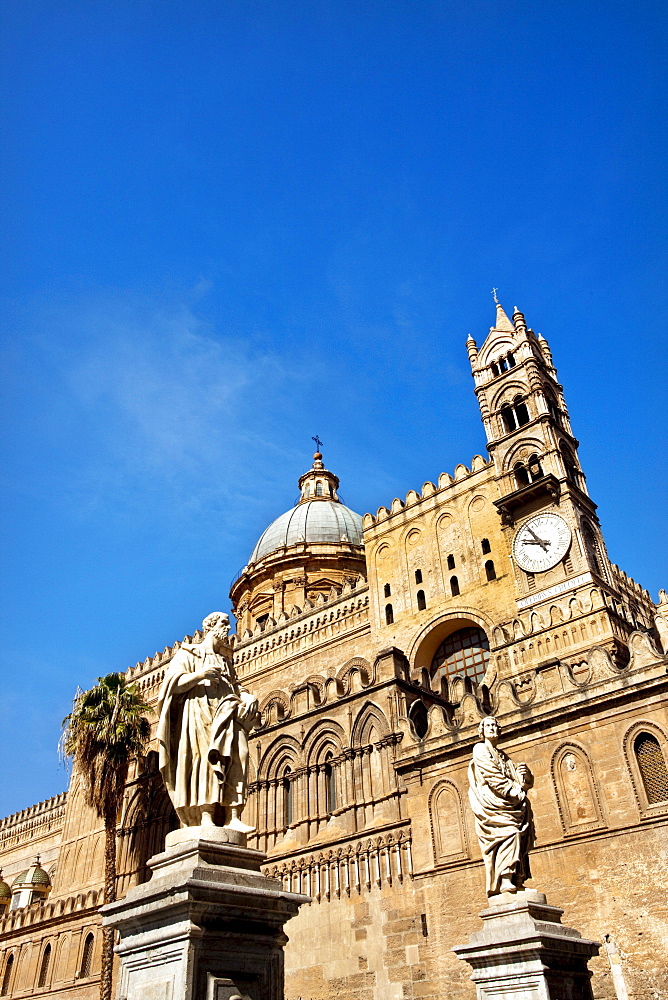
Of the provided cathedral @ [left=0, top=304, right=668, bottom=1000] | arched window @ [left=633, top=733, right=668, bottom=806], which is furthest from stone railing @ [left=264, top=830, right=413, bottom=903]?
arched window @ [left=633, top=733, right=668, bottom=806]

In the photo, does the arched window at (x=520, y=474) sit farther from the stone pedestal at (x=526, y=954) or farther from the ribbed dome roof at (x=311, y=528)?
the stone pedestal at (x=526, y=954)

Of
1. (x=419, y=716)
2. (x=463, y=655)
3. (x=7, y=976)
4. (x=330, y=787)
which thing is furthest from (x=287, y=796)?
(x=7, y=976)

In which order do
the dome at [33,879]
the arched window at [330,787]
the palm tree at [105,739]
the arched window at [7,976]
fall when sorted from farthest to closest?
the dome at [33,879] → the arched window at [7,976] → the palm tree at [105,739] → the arched window at [330,787]

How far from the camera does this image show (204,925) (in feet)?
18.6

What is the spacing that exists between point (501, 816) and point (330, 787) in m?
14.1

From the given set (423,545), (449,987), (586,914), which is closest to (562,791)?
(586,914)

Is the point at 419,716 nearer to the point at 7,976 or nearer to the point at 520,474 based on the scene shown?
the point at 520,474

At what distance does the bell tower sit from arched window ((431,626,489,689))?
2.84m

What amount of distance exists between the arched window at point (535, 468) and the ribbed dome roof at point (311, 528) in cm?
2004

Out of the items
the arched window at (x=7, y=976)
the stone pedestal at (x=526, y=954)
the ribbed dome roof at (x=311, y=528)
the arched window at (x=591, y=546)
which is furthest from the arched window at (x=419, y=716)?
the ribbed dome roof at (x=311, y=528)

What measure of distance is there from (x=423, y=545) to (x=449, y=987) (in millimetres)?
17859

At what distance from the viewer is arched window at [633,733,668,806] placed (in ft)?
51.8

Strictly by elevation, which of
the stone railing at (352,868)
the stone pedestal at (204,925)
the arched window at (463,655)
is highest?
the arched window at (463,655)

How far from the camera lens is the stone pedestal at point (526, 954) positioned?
836cm
